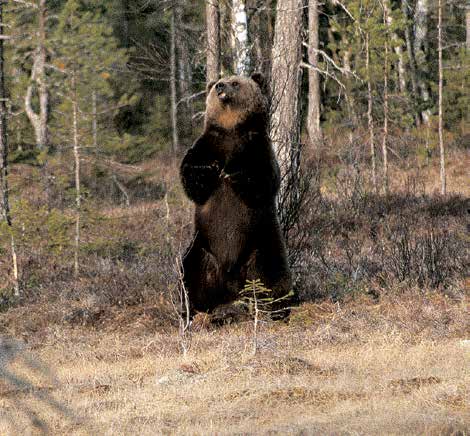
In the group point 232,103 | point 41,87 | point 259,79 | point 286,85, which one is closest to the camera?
point 232,103

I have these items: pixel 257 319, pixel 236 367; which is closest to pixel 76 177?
pixel 257 319

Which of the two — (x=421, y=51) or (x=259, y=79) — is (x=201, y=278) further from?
(x=421, y=51)

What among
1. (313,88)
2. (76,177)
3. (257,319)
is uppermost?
(313,88)

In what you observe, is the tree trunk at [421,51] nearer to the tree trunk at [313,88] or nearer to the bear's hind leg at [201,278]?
the tree trunk at [313,88]

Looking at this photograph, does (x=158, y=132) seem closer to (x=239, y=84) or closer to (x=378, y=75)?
(x=378, y=75)

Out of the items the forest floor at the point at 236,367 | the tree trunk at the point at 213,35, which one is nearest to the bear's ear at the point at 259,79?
the forest floor at the point at 236,367

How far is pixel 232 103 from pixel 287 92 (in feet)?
14.1

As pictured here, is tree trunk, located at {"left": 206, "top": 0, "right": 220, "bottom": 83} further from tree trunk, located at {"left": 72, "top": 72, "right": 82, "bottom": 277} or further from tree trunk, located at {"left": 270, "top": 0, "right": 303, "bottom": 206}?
tree trunk, located at {"left": 72, "top": 72, "right": 82, "bottom": 277}

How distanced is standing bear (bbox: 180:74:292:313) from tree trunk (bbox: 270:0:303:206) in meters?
1.86

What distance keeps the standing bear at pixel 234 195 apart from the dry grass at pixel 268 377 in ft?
1.93

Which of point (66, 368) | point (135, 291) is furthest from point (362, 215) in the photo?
point (66, 368)

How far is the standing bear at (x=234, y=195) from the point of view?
9.24 meters

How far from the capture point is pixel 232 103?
9359 mm

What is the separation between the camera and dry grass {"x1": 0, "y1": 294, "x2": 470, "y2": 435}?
5805 mm
